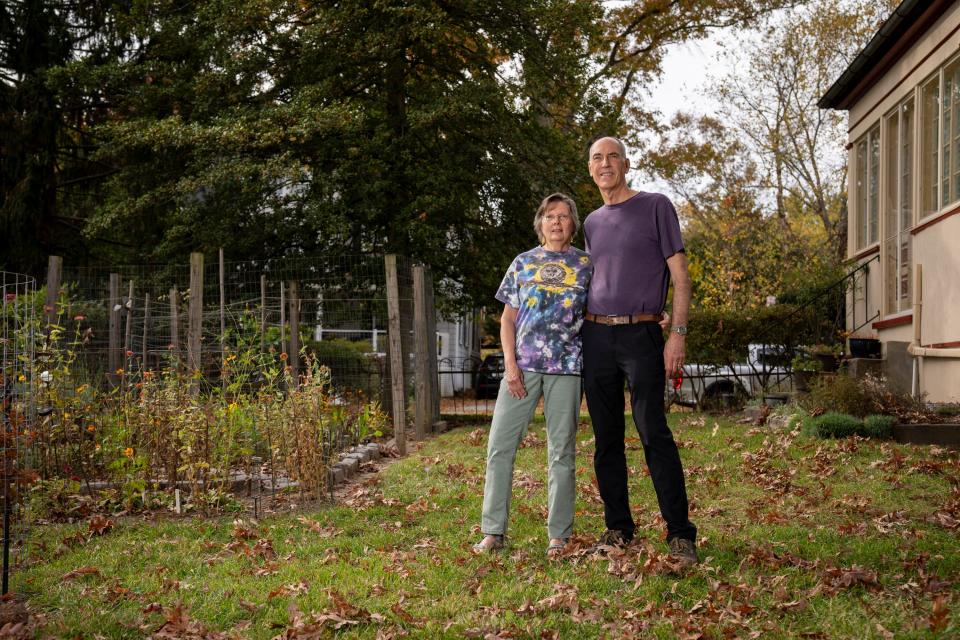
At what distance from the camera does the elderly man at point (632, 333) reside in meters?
4.79

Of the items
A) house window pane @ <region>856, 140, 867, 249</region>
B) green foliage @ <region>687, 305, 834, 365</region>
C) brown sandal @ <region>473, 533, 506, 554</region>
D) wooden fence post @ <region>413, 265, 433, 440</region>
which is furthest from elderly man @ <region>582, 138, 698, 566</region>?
house window pane @ <region>856, 140, 867, 249</region>

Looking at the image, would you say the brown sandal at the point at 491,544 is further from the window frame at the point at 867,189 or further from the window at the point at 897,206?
the window frame at the point at 867,189

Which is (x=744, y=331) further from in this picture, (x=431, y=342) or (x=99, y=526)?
(x=99, y=526)

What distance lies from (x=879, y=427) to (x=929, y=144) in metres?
4.00

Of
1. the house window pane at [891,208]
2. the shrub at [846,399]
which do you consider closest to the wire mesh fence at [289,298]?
the shrub at [846,399]

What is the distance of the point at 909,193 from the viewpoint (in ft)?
39.6

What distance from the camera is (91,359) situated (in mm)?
12656

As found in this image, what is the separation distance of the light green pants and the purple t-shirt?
0.49 m

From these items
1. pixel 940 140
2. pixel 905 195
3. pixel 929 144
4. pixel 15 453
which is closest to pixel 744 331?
pixel 905 195

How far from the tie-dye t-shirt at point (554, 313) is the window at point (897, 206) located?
27.2ft

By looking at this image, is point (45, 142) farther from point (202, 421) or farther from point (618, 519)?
point (618, 519)

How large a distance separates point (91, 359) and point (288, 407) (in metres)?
6.52

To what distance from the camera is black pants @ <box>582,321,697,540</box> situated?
4.78 metres

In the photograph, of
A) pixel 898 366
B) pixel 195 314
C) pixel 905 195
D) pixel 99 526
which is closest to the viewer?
pixel 99 526
